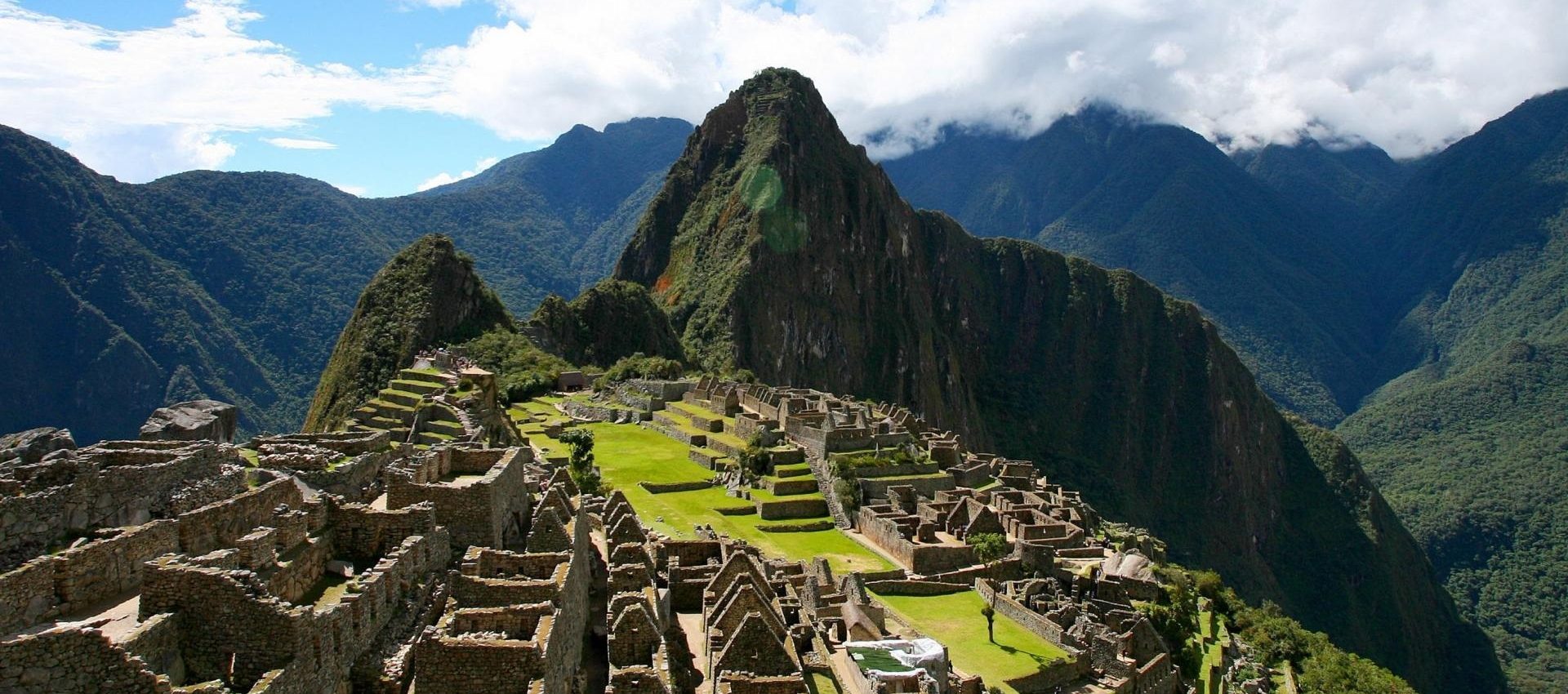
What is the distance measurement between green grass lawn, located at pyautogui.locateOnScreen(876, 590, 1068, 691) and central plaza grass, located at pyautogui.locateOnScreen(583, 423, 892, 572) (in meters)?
2.82

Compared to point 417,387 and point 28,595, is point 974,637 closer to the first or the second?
point 28,595


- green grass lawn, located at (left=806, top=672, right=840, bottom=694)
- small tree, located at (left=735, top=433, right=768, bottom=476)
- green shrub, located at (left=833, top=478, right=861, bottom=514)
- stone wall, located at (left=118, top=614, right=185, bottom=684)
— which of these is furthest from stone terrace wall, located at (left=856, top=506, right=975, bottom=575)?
stone wall, located at (left=118, top=614, right=185, bottom=684)

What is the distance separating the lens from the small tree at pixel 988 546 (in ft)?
130

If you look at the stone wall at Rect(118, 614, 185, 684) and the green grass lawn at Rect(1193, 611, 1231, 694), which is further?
the green grass lawn at Rect(1193, 611, 1231, 694)

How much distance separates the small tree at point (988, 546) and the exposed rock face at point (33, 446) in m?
31.1

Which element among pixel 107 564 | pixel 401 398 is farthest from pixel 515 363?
pixel 107 564

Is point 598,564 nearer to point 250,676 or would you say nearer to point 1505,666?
point 250,676

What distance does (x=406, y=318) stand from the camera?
321ft

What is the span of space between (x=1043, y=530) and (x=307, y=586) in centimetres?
3583

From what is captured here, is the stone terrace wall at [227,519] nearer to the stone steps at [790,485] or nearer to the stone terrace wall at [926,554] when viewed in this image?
the stone terrace wall at [926,554]

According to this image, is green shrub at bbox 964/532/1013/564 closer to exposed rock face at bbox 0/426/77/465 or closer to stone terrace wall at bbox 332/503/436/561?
stone terrace wall at bbox 332/503/436/561

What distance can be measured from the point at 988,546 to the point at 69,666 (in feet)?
115

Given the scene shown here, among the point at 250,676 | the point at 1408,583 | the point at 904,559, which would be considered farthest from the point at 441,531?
the point at 1408,583

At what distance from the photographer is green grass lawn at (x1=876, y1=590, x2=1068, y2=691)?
2927 cm
